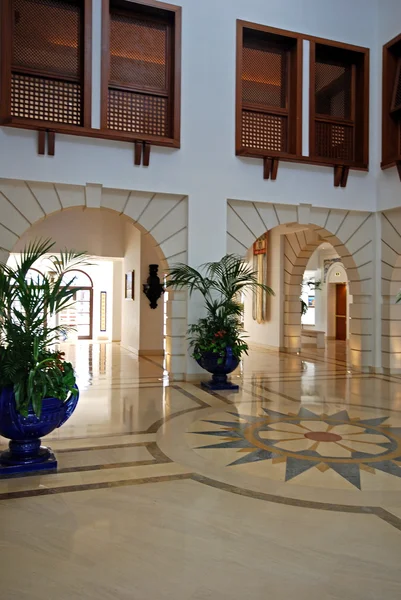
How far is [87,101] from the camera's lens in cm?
689

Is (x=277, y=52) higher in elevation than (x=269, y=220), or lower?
higher

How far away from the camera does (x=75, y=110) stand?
274 inches

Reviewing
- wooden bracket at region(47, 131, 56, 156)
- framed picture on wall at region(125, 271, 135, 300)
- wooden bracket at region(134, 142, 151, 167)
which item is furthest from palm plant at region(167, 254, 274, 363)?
framed picture on wall at region(125, 271, 135, 300)

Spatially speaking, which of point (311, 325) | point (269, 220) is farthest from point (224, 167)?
point (311, 325)

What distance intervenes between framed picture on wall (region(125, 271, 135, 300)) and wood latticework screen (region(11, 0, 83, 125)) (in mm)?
5053

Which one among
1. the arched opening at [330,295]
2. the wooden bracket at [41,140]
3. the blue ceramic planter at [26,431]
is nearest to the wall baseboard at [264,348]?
the arched opening at [330,295]

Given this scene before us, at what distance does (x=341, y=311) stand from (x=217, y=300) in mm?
10347

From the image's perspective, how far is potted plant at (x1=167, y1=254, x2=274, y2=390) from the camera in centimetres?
688

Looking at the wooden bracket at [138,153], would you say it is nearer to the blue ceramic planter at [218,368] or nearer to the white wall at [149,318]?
the blue ceramic planter at [218,368]

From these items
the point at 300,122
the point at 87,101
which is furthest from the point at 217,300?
the point at 87,101

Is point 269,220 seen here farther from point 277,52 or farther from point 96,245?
point 96,245

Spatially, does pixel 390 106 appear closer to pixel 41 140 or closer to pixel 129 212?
pixel 129 212

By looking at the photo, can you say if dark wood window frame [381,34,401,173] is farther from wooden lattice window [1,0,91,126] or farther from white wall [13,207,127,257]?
white wall [13,207,127,257]

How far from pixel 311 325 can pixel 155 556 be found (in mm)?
17075
